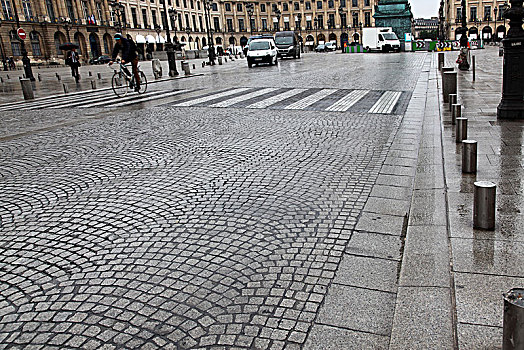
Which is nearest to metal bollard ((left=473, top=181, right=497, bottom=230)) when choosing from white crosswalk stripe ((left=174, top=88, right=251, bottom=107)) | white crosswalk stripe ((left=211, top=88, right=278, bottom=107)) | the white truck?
white crosswalk stripe ((left=211, top=88, right=278, bottom=107))

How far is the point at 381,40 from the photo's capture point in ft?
156

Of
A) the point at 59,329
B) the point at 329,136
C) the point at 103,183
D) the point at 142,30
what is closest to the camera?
the point at 59,329

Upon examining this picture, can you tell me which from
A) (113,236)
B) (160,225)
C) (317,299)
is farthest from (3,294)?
(317,299)

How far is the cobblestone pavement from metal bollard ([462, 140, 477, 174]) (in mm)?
967

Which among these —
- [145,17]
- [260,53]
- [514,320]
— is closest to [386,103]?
[514,320]

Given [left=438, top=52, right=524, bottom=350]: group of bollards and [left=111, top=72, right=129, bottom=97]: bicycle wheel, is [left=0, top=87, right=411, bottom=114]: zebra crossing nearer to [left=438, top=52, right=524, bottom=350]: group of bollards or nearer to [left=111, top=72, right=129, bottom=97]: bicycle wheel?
[left=111, top=72, right=129, bottom=97]: bicycle wheel

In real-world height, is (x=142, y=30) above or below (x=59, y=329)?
above

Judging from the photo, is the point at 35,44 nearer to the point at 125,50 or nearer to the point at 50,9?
the point at 50,9

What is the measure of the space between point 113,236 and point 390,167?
3.36 metres

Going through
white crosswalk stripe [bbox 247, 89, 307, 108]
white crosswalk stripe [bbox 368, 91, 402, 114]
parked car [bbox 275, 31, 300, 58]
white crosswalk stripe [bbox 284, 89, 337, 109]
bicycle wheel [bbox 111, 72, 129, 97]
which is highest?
parked car [bbox 275, 31, 300, 58]

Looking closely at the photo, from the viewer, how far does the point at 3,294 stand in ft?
10.0

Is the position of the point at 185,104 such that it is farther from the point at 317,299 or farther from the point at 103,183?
the point at 317,299

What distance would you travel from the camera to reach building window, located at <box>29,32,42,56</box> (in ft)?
189

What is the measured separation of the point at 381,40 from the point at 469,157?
4575cm
